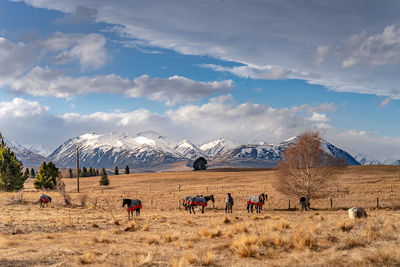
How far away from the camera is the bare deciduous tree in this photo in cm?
3534

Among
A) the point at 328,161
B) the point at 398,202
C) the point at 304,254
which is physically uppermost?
the point at 328,161

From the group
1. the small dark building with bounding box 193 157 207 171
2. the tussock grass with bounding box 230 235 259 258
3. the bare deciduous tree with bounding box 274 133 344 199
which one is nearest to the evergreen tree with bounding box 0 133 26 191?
the bare deciduous tree with bounding box 274 133 344 199

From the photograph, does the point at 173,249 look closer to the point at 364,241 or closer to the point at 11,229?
the point at 364,241

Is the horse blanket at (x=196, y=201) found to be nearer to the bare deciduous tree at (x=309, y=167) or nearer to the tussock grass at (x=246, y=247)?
the bare deciduous tree at (x=309, y=167)

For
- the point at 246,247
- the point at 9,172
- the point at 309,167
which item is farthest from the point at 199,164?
the point at 246,247

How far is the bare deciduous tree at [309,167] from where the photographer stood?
35.3 metres

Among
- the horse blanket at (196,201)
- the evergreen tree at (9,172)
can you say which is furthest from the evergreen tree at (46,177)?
the horse blanket at (196,201)

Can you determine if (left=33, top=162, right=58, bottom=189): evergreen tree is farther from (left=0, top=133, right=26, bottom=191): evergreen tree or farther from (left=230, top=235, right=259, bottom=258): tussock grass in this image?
(left=230, top=235, right=259, bottom=258): tussock grass

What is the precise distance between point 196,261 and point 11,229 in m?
14.1

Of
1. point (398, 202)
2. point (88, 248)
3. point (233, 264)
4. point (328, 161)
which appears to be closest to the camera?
point (233, 264)

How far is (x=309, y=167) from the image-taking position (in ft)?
117

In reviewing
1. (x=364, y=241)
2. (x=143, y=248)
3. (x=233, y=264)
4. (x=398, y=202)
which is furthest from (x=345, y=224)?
(x=398, y=202)

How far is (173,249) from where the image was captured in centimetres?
1463

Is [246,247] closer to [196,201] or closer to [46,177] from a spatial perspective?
[196,201]
